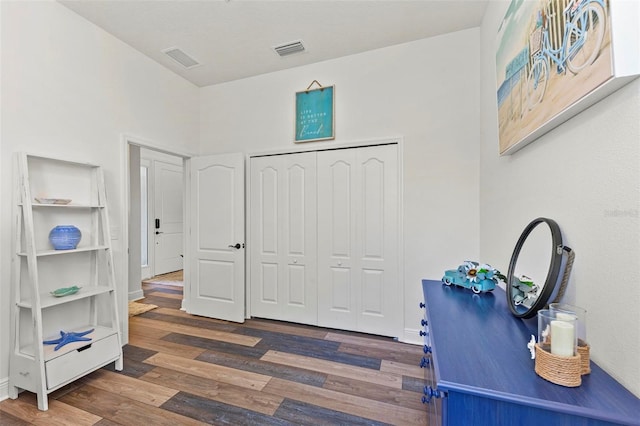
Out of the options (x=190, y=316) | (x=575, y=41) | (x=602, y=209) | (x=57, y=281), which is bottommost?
(x=190, y=316)

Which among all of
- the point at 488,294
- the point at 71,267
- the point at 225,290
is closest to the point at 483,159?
the point at 488,294

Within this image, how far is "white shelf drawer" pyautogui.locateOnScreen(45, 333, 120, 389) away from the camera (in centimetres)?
187

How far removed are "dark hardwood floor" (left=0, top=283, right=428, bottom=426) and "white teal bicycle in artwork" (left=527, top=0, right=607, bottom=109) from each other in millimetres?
1951

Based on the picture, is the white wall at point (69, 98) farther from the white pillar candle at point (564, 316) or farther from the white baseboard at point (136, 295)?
the white pillar candle at point (564, 316)

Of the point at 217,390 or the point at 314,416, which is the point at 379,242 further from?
the point at 217,390

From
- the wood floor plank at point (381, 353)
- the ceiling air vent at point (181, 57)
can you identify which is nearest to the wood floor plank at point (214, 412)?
the wood floor plank at point (381, 353)

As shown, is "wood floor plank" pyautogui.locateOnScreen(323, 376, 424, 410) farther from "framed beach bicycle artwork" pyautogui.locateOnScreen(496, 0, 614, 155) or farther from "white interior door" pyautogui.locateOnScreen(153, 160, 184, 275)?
"white interior door" pyautogui.locateOnScreen(153, 160, 184, 275)

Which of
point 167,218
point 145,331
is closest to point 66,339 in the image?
point 145,331

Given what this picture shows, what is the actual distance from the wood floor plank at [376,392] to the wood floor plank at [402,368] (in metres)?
0.24

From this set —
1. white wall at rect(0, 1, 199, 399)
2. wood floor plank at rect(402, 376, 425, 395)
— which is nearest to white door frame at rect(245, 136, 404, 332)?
wood floor plank at rect(402, 376, 425, 395)

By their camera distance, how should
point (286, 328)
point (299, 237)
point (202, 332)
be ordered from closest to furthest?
1. point (202, 332)
2. point (286, 328)
3. point (299, 237)

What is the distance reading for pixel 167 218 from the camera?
5.87m

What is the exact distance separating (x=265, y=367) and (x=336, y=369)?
59 cm

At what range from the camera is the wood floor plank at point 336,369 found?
2.14m
